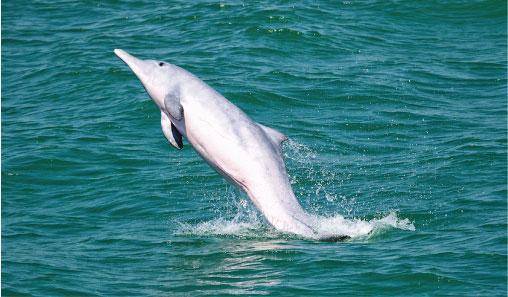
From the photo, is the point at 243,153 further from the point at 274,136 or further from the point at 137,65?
the point at 137,65

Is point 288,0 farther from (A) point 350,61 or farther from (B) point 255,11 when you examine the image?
(A) point 350,61

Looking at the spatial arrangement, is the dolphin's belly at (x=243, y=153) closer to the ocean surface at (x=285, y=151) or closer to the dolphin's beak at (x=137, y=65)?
the ocean surface at (x=285, y=151)

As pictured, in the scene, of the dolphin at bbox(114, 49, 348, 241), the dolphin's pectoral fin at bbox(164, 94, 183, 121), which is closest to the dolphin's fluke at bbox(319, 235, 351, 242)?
the dolphin at bbox(114, 49, 348, 241)

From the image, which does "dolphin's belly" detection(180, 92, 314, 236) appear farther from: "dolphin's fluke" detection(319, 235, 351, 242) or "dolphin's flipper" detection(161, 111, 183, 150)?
"dolphin's fluke" detection(319, 235, 351, 242)

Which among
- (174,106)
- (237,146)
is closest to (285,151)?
(237,146)

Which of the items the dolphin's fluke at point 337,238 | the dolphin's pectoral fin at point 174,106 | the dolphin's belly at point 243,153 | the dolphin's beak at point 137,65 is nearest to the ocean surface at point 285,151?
the dolphin's fluke at point 337,238

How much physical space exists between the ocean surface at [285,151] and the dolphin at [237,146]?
57 cm

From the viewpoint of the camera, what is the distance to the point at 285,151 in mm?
21422

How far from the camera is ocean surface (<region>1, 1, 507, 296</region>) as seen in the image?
582 inches

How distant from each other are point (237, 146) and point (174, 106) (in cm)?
107

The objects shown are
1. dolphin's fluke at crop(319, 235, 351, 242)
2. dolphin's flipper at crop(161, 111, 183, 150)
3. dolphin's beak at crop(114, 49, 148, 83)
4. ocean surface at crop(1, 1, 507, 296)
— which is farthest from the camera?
dolphin's beak at crop(114, 49, 148, 83)

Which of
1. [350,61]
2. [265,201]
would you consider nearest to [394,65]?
[350,61]

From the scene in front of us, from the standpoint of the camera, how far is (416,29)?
28.7 metres

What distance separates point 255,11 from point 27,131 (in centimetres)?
854
